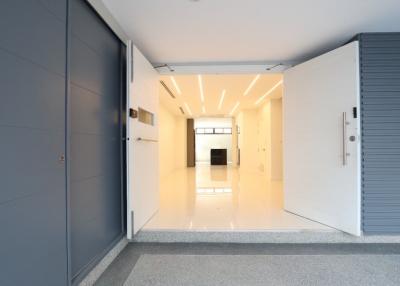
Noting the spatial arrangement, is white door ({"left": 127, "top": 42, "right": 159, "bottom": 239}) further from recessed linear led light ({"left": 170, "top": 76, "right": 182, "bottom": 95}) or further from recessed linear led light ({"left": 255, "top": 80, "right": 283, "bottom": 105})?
recessed linear led light ({"left": 255, "top": 80, "right": 283, "bottom": 105})

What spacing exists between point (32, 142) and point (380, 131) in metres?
3.64

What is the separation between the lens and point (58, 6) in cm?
161

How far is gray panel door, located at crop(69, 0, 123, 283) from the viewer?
1.88 metres

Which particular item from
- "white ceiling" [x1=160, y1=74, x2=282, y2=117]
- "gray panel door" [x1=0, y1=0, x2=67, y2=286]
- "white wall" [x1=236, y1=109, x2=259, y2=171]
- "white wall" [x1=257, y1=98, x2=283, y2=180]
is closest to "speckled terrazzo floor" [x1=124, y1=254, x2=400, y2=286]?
"gray panel door" [x1=0, y1=0, x2=67, y2=286]

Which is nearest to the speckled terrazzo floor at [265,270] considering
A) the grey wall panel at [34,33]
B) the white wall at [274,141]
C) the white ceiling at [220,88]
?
the grey wall panel at [34,33]

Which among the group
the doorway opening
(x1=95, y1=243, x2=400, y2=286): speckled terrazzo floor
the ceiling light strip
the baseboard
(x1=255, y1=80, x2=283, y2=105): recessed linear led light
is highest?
(x1=255, y1=80, x2=283, y2=105): recessed linear led light

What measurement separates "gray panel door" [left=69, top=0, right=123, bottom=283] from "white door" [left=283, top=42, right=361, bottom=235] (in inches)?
104

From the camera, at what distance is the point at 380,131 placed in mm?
2836

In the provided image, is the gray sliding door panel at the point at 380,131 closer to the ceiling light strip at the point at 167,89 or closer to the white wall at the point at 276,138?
the ceiling light strip at the point at 167,89

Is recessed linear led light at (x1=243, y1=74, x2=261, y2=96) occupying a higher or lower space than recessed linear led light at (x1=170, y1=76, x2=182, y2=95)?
higher

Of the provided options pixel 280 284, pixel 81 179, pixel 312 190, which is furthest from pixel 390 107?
pixel 81 179

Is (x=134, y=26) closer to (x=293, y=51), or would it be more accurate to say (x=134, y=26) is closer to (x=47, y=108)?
(x=47, y=108)

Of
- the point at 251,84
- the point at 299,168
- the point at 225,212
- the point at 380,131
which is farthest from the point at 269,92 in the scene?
the point at 225,212

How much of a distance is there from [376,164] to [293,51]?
6.36 ft
